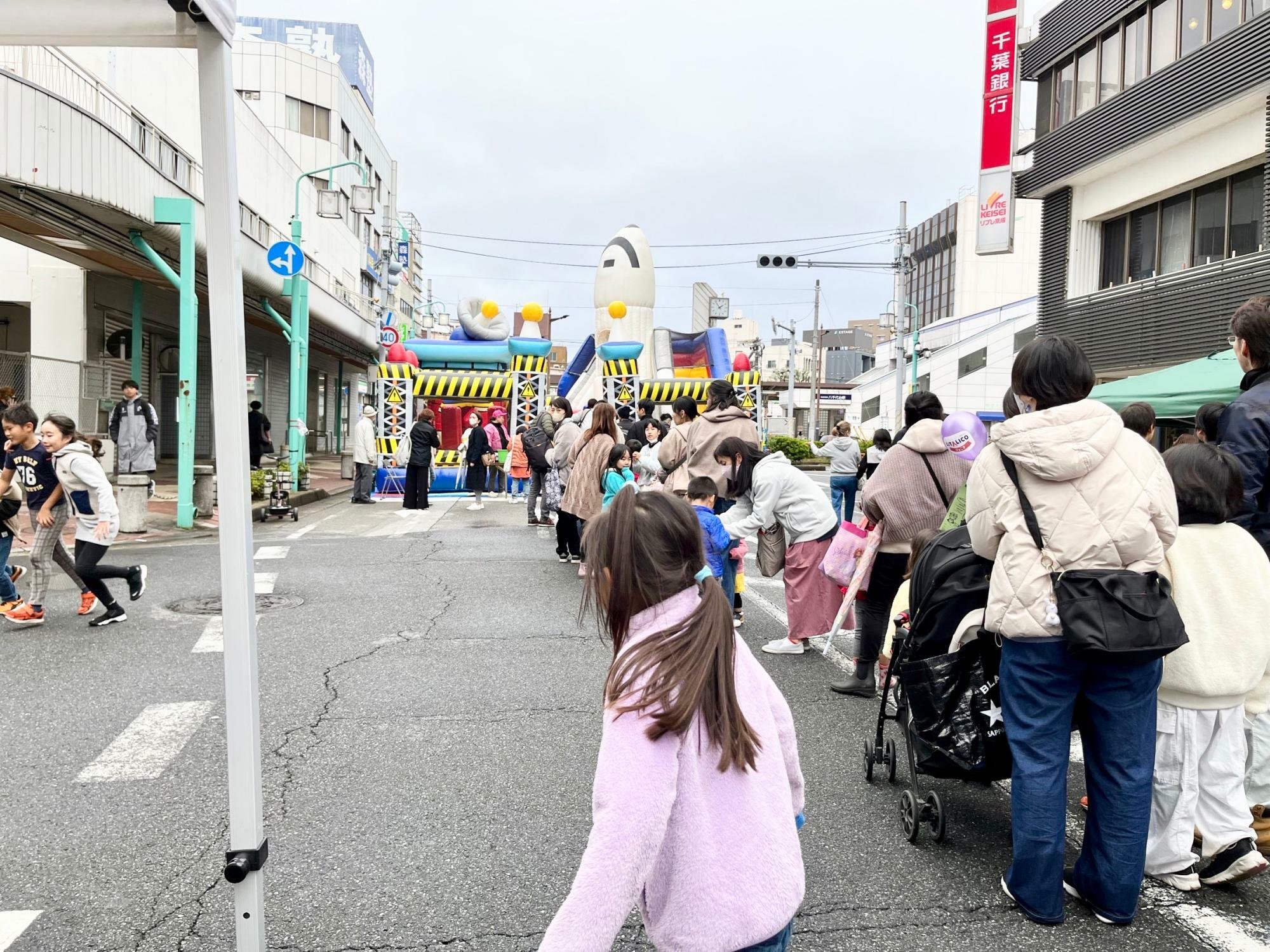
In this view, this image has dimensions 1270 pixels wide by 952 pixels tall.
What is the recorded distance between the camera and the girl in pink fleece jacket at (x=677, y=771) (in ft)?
5.82

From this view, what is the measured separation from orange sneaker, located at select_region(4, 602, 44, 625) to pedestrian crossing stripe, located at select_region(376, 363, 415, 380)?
54.4 feet

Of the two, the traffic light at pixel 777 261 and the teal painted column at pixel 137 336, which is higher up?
the traffic light at pixel 777 261

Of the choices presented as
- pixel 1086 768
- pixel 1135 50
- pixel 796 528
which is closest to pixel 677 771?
pixel 1086 768

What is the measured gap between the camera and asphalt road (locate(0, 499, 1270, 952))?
3254 mm

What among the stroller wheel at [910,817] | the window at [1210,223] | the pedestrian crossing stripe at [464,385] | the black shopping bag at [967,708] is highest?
the window at [1210,223]

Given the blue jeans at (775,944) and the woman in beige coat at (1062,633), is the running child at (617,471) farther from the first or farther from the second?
the blue jeans at (775,944)

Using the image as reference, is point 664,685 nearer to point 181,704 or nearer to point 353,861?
point 353,861

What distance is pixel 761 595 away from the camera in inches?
384

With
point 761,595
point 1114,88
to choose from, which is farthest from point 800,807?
point 1114,88

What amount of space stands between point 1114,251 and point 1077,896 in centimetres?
1946

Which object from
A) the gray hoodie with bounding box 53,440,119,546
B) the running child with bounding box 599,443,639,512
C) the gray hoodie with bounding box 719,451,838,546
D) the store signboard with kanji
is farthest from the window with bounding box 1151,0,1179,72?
the gray hoodie with bounding box 53,440,119,546

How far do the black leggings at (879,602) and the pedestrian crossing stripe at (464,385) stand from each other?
65.7ft

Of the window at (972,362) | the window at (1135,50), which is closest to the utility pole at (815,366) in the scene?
the window at (972,362)

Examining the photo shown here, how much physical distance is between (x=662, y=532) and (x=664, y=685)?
293mm
